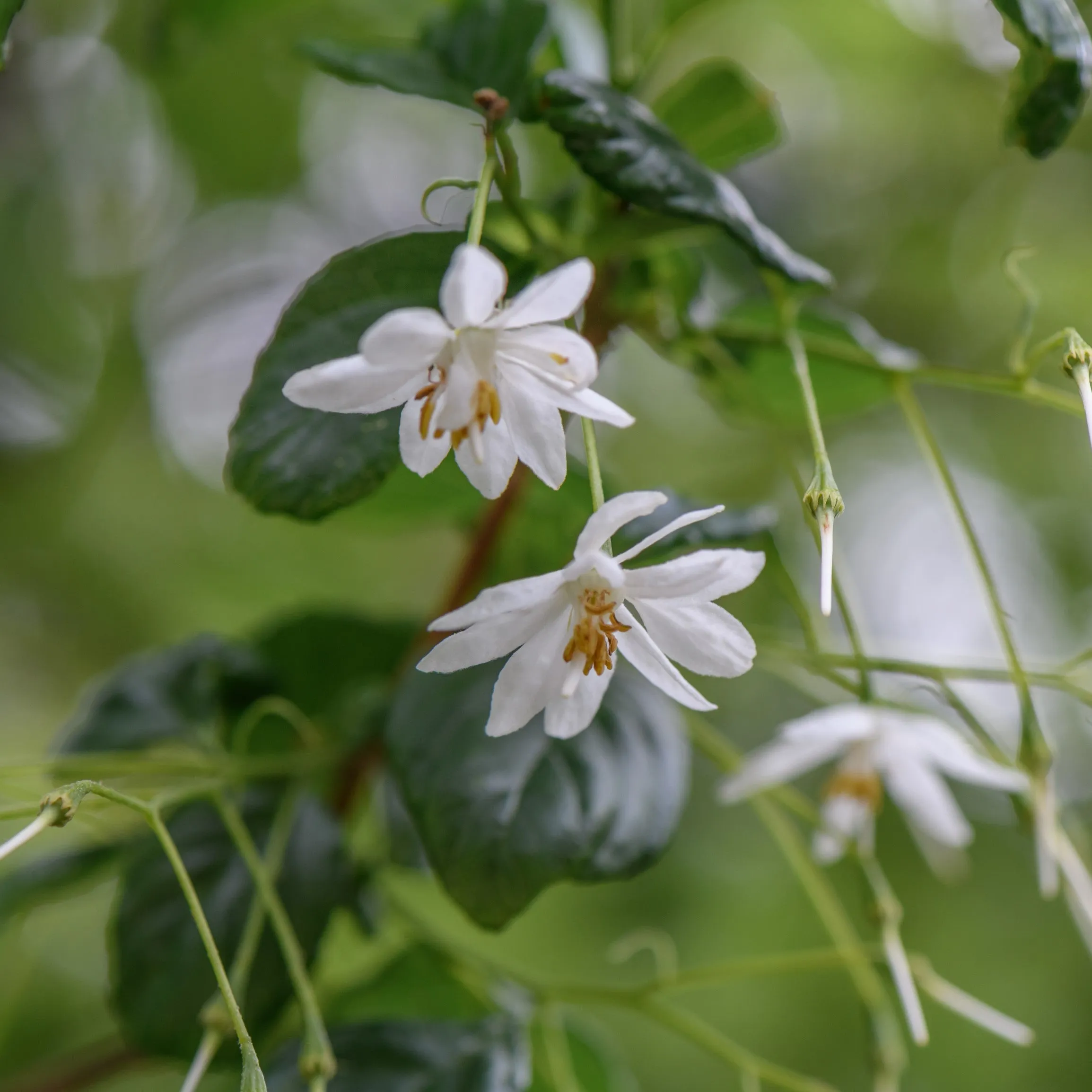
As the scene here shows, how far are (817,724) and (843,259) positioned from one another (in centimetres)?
92

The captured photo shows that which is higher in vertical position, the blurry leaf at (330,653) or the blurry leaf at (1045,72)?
the blurry leaf at (1045,72)

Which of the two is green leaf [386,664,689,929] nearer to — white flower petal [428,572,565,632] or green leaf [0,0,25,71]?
→ white flower petal [428,572,565,632]

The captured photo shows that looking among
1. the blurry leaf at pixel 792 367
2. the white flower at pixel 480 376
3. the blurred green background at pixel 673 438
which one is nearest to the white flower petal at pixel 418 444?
the white flower at pixel 480 376

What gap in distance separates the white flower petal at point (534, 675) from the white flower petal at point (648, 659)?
0.07ft

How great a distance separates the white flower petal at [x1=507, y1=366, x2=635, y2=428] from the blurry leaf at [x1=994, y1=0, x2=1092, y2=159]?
8.1 inches

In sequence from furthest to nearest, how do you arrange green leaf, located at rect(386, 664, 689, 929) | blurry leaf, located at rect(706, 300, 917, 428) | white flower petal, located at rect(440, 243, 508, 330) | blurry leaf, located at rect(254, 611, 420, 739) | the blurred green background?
the blurred green background < blurry leaf, located at rect(254, 611, 420, 739) < blurry leaf, located at rect(706, 300, 917, 428) < green leaf, located at rect(386, 664, 689, 929) < white flower petal, located at rect(440, 243, 508, 330)

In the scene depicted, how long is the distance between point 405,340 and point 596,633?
14 cm

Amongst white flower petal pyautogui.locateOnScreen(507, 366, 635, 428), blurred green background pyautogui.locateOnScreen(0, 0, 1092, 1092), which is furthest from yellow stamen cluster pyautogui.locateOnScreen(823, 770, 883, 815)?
blurred green background pyautogui.locateOnScreen(0, 0, 1092, 1092)

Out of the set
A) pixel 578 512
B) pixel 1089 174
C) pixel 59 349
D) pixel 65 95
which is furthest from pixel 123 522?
pixel 1089 174

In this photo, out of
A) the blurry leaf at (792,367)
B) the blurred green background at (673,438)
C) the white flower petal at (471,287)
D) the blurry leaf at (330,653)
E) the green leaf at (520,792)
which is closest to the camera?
the white flower petal at (471,287)

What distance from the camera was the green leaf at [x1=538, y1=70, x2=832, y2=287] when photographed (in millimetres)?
414

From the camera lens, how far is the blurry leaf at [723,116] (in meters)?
0.59

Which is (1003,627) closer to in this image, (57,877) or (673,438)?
(57,877)

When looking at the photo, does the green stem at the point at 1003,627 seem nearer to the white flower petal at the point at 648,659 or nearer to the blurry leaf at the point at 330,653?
the white flower petal at the point at 648,659
